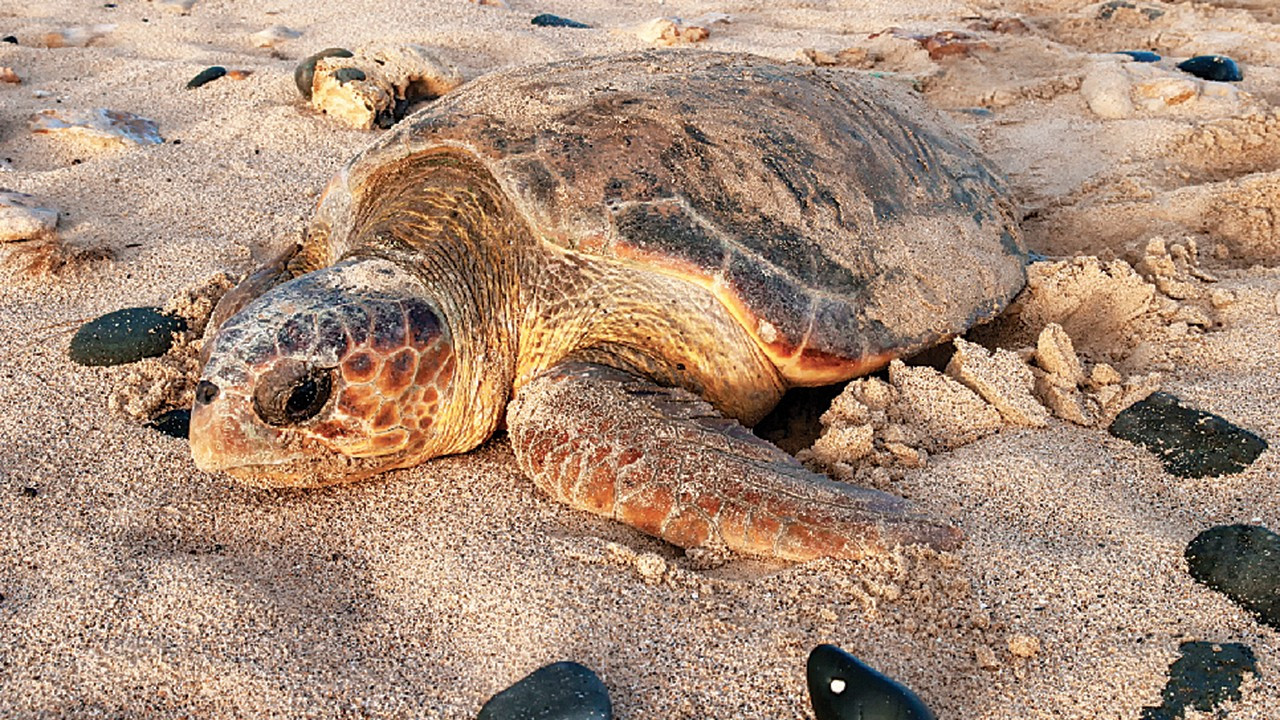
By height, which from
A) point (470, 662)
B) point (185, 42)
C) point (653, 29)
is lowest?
point (185, 42)

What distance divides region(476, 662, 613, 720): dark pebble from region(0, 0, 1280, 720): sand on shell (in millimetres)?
66

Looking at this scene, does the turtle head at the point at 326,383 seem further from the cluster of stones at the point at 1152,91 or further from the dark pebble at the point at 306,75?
the cluster of stones at the point at 1152,91

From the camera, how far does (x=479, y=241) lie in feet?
8.01

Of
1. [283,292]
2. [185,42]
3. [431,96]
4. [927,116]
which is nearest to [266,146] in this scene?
[431,96]

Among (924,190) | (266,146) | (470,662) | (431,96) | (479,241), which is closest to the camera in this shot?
(470,662)

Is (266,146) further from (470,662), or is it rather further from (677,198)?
(470,662)

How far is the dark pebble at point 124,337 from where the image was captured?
264 cm

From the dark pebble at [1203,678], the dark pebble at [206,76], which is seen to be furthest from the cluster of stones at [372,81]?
the dark pebble at [1203,678]

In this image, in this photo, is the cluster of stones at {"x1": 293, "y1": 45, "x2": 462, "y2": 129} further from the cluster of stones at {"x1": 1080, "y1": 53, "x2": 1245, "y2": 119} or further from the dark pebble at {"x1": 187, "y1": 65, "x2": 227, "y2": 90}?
the cluster of stones at {"x1": 1080, "y1": 53, "x2": 1245, "y2": 119}

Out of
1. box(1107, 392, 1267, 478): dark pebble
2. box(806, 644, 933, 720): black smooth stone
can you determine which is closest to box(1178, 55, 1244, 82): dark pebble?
box(1107, 392, 1267, 478): dark pebble

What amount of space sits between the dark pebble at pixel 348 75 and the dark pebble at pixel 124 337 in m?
1.82

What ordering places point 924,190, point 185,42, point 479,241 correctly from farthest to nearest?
point 185,42 → point 924,190 → point 479,241

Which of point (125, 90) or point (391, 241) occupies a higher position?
point (391, 241)

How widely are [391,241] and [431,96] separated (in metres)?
2.39
